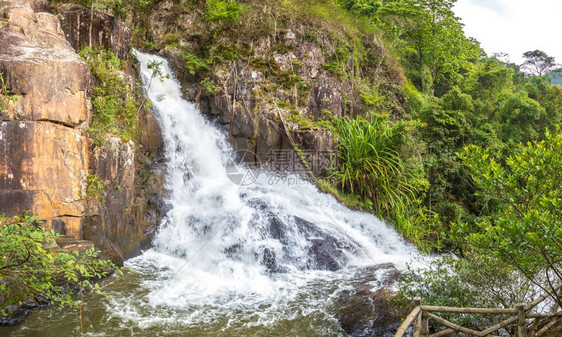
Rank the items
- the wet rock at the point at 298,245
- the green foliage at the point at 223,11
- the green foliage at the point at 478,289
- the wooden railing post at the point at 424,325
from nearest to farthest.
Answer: the wooden railing post at the point at 424,325
the green foliage at the point at 478,289
the wet rock at the point at 298,245
the green foliage at the point at 223,11

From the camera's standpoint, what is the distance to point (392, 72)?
13.5 m

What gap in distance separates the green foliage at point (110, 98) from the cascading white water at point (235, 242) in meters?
1.16

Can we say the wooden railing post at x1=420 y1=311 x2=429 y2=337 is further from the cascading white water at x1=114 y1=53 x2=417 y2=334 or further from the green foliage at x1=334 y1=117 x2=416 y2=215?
the green foliage at x1=334 y1=117 x2=416 y2=215

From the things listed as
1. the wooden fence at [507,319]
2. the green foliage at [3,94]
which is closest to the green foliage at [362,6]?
the green foliage at [3,94]

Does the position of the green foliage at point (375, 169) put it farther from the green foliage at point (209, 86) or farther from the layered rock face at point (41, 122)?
the layered rock face at point (41, 122)

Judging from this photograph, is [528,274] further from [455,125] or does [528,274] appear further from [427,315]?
[455,125]

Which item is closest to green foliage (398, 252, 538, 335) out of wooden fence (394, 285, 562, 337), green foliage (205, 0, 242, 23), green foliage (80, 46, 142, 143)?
wooden fence (394, 285, 562, 337)

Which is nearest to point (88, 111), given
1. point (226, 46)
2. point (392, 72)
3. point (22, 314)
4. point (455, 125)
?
point (22, 314)

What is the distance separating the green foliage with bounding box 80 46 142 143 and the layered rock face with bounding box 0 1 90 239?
0.37m

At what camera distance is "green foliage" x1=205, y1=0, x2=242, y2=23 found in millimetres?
10891

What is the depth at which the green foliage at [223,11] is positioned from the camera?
10.9 meters

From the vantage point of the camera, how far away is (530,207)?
3.24 m

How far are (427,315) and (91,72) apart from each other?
6.96 meters

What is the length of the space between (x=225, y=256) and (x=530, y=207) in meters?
5.06
